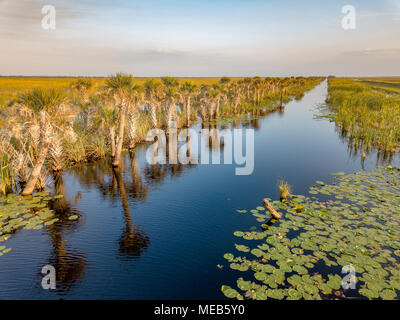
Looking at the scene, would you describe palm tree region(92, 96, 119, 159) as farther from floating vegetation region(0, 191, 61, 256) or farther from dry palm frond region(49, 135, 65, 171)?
floating vegetation region(0, 191, 61, 256)

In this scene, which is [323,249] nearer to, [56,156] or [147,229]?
[147,229]

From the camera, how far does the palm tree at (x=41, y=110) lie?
12.6 meters

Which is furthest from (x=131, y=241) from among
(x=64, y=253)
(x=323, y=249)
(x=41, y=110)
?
(x=41, y=110)

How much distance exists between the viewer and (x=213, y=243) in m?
9.73

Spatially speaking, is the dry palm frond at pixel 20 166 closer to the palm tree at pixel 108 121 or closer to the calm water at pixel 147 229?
the calm water at pixel 147 229

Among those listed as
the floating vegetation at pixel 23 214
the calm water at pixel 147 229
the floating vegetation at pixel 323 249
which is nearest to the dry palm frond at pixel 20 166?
the floating vegetation at pixel 23 214

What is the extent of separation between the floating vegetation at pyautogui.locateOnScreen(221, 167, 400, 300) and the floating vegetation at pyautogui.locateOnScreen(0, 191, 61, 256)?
28.4ft

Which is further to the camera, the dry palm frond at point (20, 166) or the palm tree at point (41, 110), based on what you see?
the dry palm frond at point (20, 166)

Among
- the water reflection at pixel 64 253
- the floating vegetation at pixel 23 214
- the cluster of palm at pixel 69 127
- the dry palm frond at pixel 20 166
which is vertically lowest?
the water reflection at pixel 64 253

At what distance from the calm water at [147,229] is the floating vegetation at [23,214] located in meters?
0.46

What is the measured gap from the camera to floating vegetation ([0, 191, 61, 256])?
10.3m

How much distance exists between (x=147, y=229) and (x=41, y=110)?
28.8 ft

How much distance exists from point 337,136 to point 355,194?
1671 centimetres

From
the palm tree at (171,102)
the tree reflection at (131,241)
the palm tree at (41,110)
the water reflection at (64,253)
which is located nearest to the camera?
the water reflection at (64,253)
